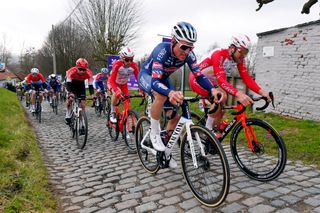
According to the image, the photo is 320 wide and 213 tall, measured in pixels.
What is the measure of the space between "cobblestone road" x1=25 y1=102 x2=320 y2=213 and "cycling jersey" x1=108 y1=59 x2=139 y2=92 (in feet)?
5.95

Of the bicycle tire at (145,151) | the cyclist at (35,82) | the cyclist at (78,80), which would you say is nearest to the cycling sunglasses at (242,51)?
the bicycle tire at (145,151)

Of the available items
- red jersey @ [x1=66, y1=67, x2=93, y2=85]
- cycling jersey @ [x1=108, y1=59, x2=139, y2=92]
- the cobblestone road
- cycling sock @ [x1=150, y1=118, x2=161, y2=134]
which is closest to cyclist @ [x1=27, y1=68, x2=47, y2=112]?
red jersey @ [x1=66, y1=67, x2=93, y2=85]

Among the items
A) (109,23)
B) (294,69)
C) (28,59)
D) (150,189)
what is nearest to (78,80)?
(150,189)

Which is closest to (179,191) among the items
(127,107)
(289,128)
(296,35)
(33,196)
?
(33,196)

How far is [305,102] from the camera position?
27.0 feet

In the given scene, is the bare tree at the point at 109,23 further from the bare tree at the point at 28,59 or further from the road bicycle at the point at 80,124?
the bare tree at the point at 28,59

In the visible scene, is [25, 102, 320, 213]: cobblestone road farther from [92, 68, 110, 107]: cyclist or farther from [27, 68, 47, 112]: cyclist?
[27, 68, 47, 112]: cyclist

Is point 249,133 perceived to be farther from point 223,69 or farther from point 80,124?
point 80,124

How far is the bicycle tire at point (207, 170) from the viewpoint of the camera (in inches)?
A: 119

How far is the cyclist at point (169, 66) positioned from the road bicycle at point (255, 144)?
0.71 metres

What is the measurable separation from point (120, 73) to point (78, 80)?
176 centimetres

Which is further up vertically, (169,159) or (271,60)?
(271,60)

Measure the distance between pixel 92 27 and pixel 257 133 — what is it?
25.6m

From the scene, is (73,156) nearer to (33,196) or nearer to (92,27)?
(33,196)
